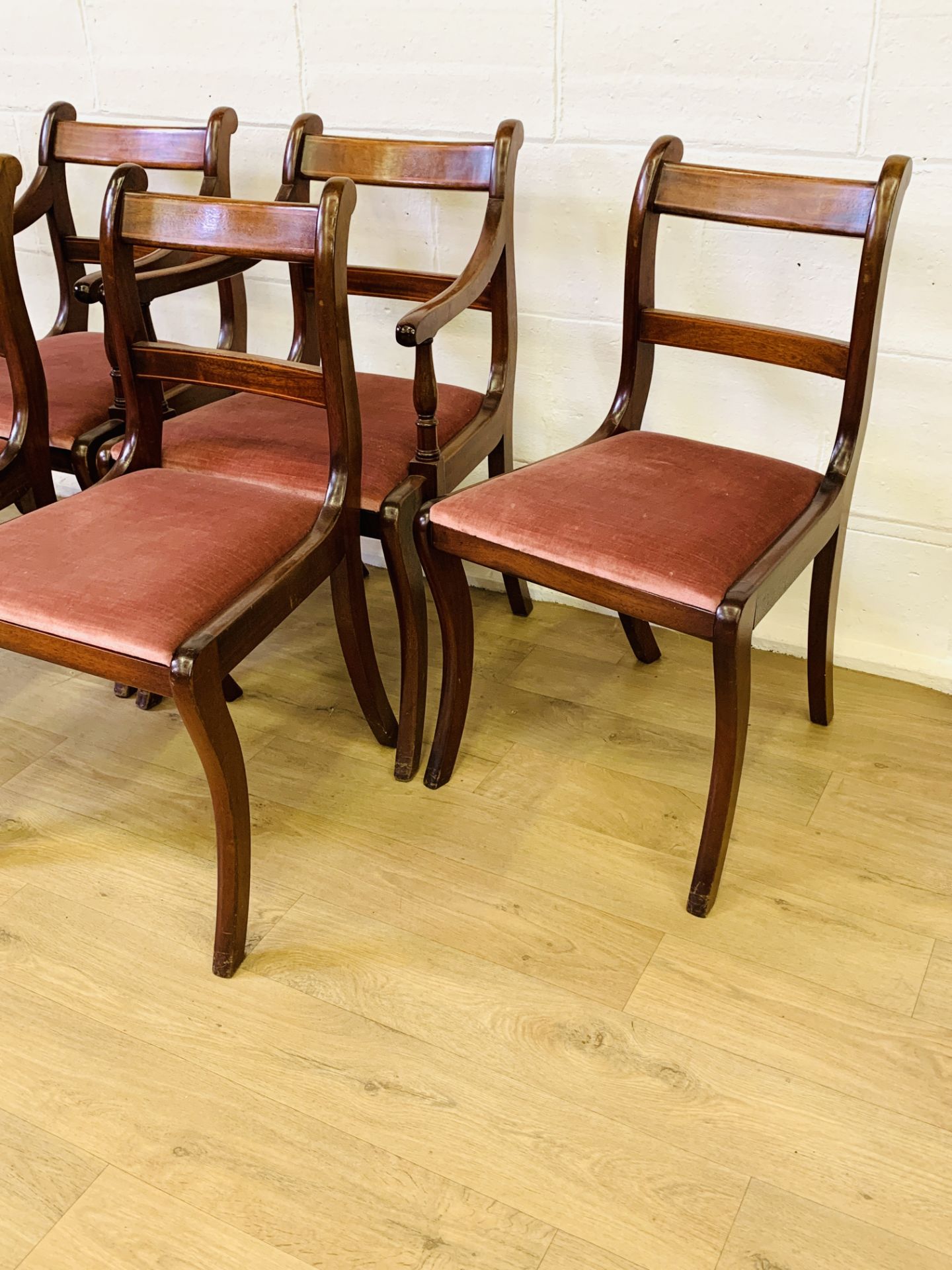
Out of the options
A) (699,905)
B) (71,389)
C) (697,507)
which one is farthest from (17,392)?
(699,905)

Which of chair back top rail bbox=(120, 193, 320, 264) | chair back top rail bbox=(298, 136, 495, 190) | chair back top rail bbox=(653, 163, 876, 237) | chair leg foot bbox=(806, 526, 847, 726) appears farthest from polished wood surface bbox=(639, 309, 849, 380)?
chair back top rail bbox=(120, 193, 320, 264)

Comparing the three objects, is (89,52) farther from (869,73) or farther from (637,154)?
(869,73)

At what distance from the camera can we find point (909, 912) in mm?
1656

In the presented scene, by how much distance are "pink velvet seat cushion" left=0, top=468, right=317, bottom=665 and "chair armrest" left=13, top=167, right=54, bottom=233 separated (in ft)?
2.77

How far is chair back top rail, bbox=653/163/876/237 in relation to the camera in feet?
5.43

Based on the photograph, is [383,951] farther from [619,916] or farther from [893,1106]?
[893,1106]

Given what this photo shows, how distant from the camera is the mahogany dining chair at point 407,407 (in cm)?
180

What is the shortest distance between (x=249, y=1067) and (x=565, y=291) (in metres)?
1.49

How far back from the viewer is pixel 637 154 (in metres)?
2.04

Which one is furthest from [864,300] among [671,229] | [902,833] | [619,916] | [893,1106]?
[893,1106]

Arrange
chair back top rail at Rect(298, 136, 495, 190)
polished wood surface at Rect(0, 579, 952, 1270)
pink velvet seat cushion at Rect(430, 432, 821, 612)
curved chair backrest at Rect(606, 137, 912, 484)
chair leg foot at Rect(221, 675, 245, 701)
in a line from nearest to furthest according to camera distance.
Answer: polished wood surface at Rect(0, 579, 952, 1270)
pink velvet seat cushion at Rect(430, 432, 821, 612)
curved chair backrest at Rect(606, 137, 912, 484)
chair back top rail at Rect(298, 136, 495, 190)
chair leg foot at Rect(221, 675, 245, 701)

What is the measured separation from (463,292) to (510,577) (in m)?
0.74

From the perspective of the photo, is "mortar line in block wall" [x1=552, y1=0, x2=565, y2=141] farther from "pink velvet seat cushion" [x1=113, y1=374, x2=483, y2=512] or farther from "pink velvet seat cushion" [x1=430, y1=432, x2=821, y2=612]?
"pink velvet seat cushion" [x1=430, y1=432, x2=821, y2=612]

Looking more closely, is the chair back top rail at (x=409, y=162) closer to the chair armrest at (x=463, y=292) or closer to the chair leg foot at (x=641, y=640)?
the chair armrest at (x=463, y=292)
